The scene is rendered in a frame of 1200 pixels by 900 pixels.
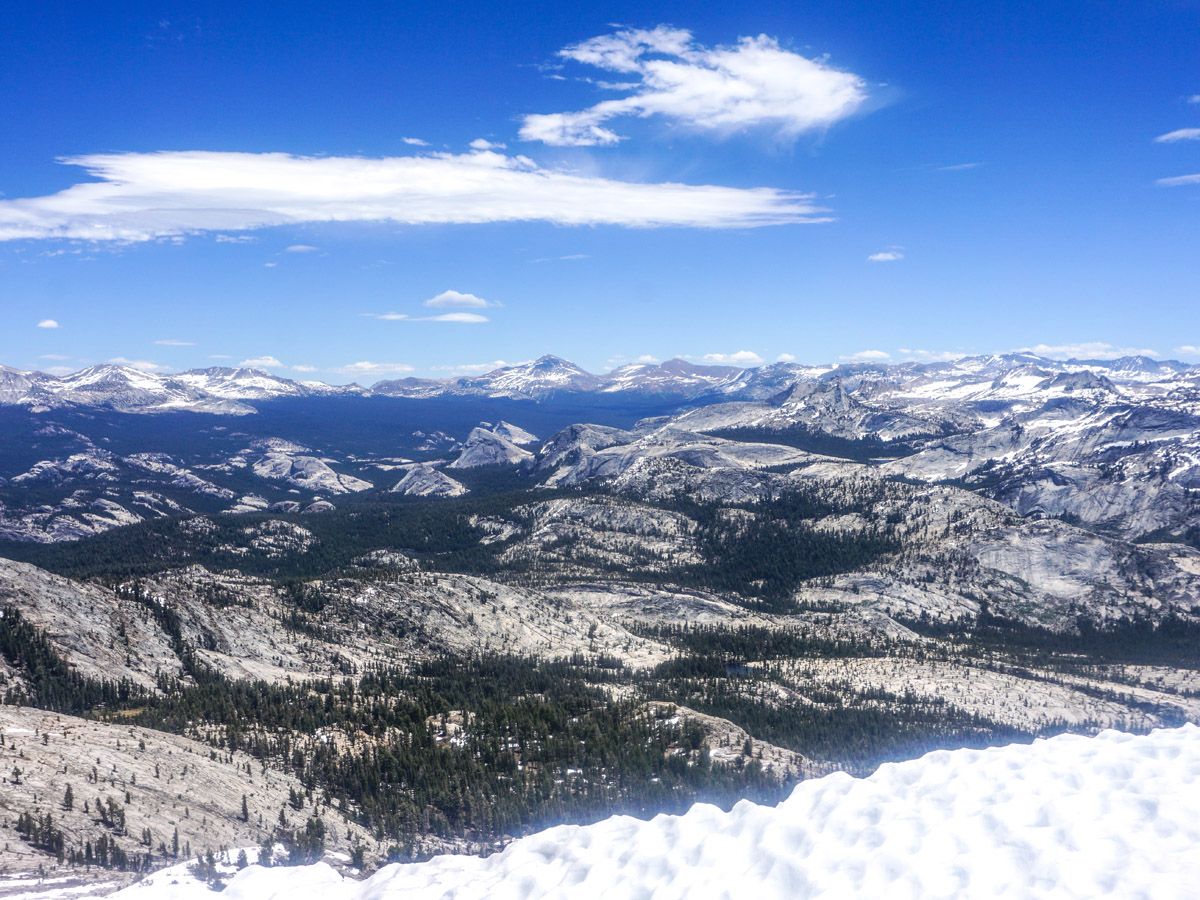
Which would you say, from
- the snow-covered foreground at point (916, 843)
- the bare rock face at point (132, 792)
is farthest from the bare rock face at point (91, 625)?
the snow-covered foreground at point (916, 843)

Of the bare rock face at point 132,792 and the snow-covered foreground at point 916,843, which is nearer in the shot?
the snow-covered foreground at point 916,843

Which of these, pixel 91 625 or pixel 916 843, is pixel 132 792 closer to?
pixel 916 843

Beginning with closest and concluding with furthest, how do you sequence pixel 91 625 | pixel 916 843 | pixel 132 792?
pixel 916 843
pixel 132 792
pixel 91 625

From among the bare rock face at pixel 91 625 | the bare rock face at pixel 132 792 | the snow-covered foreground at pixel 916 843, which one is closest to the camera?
the snow-covered foreground at pixel 916 843

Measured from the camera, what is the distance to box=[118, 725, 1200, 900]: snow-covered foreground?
2603 centimetres

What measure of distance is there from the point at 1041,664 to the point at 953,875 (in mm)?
189789

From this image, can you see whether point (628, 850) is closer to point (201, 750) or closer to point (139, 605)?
point (201, 750)

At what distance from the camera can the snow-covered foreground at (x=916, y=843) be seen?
85.4 feet

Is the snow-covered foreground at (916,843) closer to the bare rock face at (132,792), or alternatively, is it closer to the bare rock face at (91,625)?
the bare rock face at (132,792)

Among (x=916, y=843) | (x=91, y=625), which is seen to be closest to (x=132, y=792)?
(x=916, y=843)

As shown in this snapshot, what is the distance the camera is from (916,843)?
29.2m

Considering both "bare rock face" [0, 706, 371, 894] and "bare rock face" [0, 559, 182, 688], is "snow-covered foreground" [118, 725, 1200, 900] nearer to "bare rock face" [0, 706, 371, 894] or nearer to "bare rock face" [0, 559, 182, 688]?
"bare rock face" [0, 706, 371, 894]

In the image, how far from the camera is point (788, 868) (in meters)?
30.0

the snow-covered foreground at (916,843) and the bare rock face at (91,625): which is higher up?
the snow-covered foreground at (916,843)
